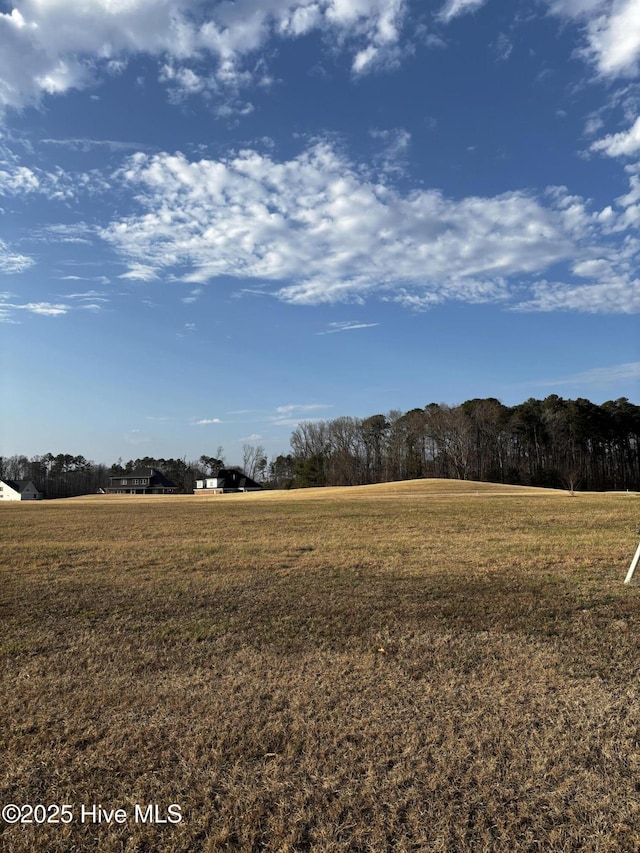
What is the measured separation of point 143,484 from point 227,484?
49.1 feet

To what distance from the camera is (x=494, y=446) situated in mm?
83750

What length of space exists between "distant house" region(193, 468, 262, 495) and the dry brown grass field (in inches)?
3490

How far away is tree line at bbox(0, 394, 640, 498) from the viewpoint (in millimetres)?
79062

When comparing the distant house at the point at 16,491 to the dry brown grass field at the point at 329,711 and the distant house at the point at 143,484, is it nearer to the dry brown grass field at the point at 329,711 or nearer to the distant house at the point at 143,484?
the distant house at the point at 143,484

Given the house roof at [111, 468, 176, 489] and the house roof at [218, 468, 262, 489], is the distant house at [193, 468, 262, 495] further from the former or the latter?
the house roof at [111, 468, 176, 489]

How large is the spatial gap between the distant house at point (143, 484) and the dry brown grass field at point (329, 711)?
91.5 meters

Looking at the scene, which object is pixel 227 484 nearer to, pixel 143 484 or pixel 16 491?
pixel 143 484

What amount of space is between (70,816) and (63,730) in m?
0.98

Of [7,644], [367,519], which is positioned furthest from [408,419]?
[7,644]

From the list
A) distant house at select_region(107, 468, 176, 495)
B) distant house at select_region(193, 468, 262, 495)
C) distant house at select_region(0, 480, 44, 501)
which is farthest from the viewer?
distant house at select_region(107, 468, 176, 495)

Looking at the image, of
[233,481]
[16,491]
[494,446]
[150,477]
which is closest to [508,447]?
[494,446]

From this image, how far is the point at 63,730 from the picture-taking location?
12.4 ft

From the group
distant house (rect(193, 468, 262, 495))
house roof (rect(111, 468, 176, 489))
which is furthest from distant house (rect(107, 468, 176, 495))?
distant house (rect(193, 468, 262, 495))

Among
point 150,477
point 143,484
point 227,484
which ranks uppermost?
point 150,477
